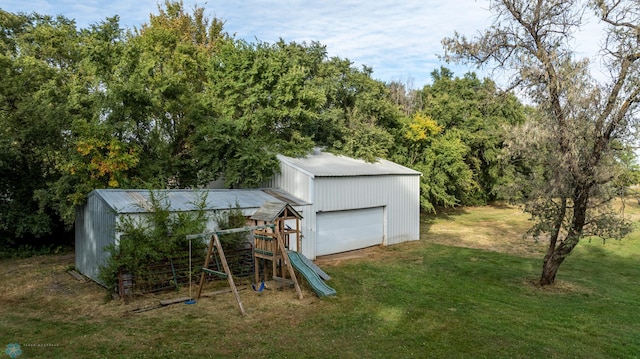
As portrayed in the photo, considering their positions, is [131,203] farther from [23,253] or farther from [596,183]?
[596,183]

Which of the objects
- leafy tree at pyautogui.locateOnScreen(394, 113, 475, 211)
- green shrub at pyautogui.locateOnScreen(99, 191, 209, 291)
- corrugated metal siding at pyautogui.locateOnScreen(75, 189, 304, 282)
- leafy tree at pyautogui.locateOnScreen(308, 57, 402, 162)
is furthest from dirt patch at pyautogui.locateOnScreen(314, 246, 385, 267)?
leafy tree at pyautogui.locateOnScreen(394, 113, 475, 211)

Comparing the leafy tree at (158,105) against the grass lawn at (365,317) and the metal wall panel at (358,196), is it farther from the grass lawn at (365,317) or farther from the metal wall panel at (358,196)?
the grass lawn at (365,317)

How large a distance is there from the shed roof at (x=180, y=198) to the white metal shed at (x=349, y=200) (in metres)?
1.12

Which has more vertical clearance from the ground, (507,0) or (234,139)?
(507,0)

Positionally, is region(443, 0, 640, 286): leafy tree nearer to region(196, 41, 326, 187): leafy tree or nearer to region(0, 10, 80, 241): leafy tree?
region(196, 41, 326, 187): leafy tree

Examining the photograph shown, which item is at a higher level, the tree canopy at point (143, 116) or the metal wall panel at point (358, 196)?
the tree canopy at point (143, 116)

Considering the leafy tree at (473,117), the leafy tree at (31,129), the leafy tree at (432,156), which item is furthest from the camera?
the leafy tree at (473,117)

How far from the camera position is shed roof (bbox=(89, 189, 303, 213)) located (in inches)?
494

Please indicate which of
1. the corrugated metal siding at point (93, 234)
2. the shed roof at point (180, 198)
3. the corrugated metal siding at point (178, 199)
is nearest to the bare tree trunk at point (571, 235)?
the shed roof at point (180, 198)

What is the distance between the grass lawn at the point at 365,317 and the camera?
8102mm

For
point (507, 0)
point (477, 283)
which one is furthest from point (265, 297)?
point (507, 0)

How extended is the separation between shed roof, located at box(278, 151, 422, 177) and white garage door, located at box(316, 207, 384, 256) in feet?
5.75

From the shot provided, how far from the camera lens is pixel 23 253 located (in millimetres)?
17969

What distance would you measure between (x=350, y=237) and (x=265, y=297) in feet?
25.0
